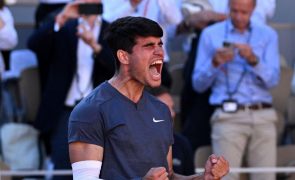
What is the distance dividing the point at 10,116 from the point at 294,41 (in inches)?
120

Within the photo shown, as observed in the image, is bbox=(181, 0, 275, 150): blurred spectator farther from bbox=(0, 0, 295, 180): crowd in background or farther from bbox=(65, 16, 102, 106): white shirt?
bbox=(65, 16, 102, 106): white shirt

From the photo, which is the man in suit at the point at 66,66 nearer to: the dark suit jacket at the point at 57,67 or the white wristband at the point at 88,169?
the dark suit jacket at the point at 57,67

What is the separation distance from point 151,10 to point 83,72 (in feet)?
2.86

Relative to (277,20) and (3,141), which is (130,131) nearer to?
(3,141)

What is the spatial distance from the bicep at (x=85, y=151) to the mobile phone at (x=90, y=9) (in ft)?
11.2

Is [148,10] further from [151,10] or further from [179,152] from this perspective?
[179,152]

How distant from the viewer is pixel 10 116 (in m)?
8.91

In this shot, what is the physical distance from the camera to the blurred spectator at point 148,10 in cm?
Answer: 829

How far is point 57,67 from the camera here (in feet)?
26.7

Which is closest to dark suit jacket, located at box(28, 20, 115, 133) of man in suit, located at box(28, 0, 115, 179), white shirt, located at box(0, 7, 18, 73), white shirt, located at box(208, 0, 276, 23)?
man in suit, located at box(28, 0, 115, 179)

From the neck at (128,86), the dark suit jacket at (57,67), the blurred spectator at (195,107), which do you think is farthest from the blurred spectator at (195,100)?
the neck at (128,86)

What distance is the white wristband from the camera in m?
4.51

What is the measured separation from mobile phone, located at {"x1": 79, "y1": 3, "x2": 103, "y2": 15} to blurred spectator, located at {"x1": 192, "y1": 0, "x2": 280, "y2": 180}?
3.15 feet

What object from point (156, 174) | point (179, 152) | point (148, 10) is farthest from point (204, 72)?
point (156, 174)
